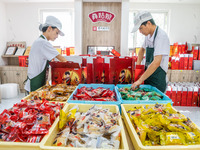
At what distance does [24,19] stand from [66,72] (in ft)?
14.2

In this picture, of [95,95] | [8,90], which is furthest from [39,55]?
[8,90]

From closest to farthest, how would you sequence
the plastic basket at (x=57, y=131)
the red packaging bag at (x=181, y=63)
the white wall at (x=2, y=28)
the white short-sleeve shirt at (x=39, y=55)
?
1. the plastic basket at (x=57, y=131)
2. the white short-sleeve shirt at (x=39, y=55)
3. the red packaging bag at (x=181, y=63)
4. the white wall at (x=2, y=28)

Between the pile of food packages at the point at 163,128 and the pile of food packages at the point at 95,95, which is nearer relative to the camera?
the pile of food packages at the point at 163,128

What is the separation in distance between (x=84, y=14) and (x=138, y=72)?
2.07m

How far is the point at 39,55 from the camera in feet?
6.72

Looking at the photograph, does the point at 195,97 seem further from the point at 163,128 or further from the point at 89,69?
the point at 163,128

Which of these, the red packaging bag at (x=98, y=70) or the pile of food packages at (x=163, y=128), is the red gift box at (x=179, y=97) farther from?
the pile of food packages at (x=163, y=128)

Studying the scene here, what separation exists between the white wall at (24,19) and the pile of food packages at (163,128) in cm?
488

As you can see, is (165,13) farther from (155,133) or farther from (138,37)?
(155,133)

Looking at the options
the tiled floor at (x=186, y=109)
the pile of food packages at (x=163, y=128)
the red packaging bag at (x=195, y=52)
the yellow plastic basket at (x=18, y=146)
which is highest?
the red packaging bag at (x=195, y=52)

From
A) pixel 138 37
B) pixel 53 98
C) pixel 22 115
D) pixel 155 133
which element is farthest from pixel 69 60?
pixel 138 37

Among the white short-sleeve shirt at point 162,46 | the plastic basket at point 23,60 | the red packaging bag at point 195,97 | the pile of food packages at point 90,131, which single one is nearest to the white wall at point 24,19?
the plastic basket at point 23,60

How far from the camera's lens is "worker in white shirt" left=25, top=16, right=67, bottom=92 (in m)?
1.99

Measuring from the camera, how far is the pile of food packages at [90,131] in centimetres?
80
